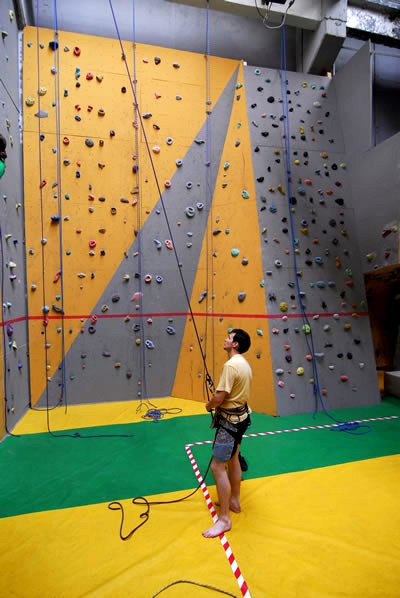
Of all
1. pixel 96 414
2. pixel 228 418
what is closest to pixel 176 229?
pixel 96 414

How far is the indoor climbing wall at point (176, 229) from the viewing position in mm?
4230

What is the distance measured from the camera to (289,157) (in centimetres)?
451

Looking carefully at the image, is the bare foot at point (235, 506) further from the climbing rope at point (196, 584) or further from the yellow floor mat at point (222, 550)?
the climbing rope at point (196, 584)

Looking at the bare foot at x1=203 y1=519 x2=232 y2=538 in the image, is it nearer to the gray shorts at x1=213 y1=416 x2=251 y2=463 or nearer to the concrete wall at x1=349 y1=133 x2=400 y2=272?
the gray shorts at x1=213 y1=416 x2=251 y2=463

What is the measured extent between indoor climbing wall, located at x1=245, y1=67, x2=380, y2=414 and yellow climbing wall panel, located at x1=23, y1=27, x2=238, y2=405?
3.73 ft

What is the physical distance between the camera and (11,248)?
12.5 feet

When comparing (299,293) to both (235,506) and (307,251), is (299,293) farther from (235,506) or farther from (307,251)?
(235,506)

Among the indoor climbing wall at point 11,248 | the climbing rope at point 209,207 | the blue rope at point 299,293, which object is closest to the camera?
the indoor climbing wall at point 11,248

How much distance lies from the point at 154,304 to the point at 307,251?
210 cm

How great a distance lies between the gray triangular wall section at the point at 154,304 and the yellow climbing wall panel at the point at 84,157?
6.7 inches

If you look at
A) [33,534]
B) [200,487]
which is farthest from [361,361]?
[33,534]

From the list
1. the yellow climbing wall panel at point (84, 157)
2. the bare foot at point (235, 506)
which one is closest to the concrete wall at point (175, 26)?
the yellow climbing wall panel at point (84, 157)

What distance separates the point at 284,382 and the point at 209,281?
1609 mm

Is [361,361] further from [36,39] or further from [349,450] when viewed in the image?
[36,39]
